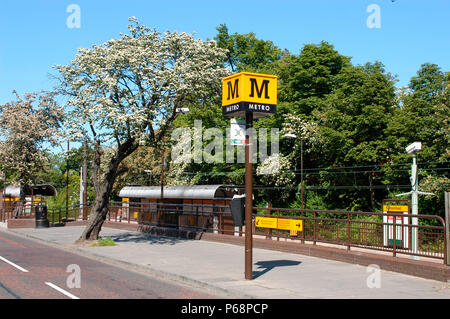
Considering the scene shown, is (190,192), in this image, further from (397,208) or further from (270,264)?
(270,264)

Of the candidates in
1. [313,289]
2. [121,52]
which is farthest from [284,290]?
[121,52]

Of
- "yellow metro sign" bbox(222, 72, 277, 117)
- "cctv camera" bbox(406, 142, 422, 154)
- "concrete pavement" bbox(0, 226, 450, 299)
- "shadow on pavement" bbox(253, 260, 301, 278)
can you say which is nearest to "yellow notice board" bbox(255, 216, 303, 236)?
"concrete pavement" bbox(0, 226, 450, 299)

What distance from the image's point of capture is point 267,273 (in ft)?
41.7

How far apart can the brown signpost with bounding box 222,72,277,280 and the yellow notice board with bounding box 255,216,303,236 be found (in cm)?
567

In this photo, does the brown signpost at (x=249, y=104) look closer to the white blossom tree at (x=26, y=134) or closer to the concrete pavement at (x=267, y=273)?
the concrete pavement at (x=267, y=273)

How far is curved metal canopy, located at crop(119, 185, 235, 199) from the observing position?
26422 mm

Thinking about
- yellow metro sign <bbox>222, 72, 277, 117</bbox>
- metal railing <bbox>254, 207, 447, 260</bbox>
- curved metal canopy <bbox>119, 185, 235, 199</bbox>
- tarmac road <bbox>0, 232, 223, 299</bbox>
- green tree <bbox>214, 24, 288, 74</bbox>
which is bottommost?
tarmac road <bbox>0, 232, 223, 299</bbox>

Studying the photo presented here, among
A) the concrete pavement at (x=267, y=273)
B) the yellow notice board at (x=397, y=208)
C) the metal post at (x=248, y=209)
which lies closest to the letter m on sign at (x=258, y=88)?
the metal post at (x=248, y=209)

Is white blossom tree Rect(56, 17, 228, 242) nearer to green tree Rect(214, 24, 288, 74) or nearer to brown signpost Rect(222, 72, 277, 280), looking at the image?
brown signpost Rect(222, 72, 277, 280)

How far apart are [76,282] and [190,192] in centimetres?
1708

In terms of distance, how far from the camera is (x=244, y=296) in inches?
386

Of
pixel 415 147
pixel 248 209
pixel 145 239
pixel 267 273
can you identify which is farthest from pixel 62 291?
pixel 145 239
